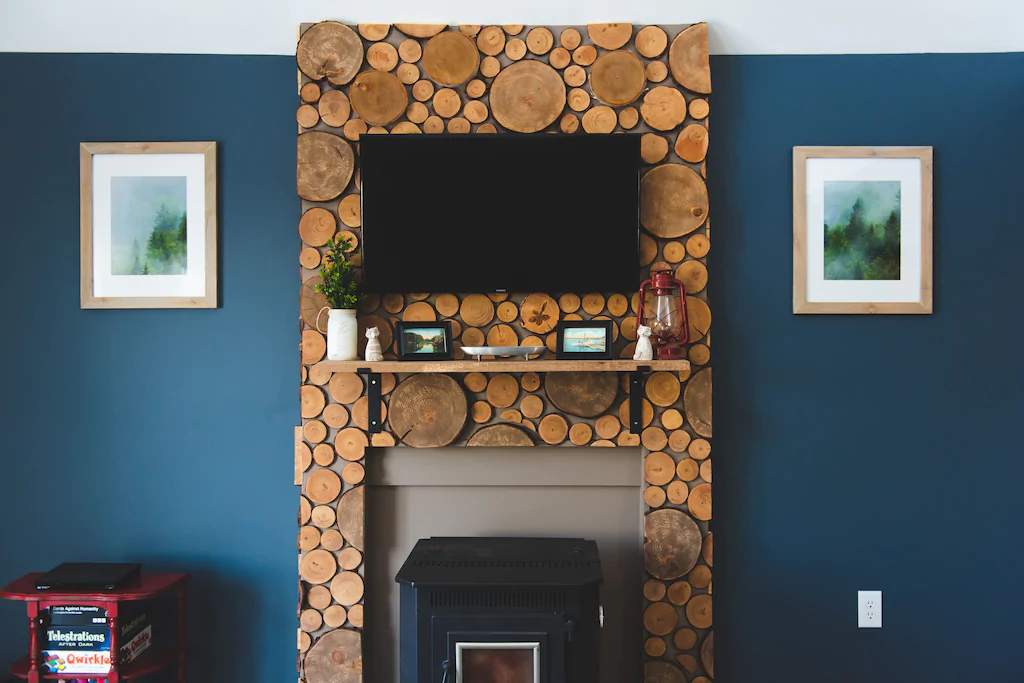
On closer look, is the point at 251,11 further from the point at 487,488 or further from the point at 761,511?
the point at 761,511

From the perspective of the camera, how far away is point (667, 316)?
2018 millimetres

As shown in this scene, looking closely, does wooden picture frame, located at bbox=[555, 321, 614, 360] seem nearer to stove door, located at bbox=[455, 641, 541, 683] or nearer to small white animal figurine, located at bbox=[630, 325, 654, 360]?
small white animal figurine, located at bbox=[630, 325, 654, 360]

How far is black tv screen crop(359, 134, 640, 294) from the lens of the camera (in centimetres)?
205

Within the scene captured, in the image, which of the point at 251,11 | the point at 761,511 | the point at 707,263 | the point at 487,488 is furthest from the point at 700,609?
the point at 251,11

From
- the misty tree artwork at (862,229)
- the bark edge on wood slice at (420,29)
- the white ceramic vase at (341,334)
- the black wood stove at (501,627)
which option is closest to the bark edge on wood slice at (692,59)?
the misty tree artwork at (862,229)

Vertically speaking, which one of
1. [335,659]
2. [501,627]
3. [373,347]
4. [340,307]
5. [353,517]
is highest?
[340,307]

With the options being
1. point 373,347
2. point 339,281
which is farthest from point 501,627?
point 339,281

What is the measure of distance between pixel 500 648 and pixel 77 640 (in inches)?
49.6

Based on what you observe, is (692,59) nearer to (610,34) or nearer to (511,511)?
(610,34)

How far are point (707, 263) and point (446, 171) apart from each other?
91 centimetres

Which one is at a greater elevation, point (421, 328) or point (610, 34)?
point (610, 34)

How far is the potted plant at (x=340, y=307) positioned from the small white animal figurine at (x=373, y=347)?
0.05m

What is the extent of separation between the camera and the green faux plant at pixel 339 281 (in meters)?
1.99

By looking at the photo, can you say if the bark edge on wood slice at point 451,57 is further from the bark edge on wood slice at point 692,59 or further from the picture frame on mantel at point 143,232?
the picture frame on mantel at point 143,232
